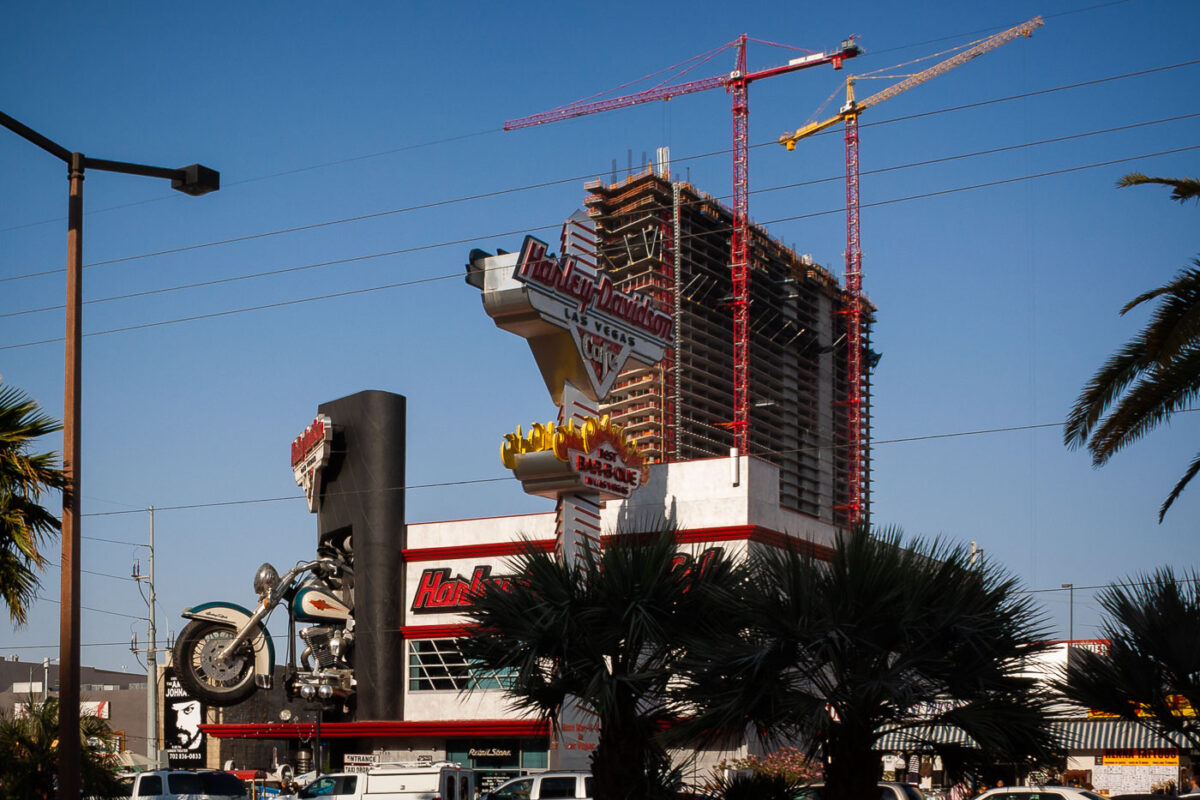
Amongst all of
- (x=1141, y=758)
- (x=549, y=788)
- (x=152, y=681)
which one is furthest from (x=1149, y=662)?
(x=152, y=681)

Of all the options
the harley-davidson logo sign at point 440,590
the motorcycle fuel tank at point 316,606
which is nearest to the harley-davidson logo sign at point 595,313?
the harley-davidson logo sign at point 440,590

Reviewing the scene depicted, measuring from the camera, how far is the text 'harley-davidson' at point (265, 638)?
47.7 m

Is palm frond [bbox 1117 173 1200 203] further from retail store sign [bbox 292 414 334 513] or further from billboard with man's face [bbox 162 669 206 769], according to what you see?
billboard with man's face [bbox 162 669 206 769]

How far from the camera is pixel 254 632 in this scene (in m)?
48.7

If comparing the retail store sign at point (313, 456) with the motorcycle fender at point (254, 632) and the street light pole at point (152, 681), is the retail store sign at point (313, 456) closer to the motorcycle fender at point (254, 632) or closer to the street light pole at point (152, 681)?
the motorcycle fender at point (254, 632)

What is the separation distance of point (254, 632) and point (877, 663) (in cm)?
→ 3208

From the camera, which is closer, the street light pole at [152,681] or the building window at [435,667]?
the building window at [435,667]

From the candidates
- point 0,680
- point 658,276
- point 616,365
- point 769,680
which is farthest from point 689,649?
point 658,276

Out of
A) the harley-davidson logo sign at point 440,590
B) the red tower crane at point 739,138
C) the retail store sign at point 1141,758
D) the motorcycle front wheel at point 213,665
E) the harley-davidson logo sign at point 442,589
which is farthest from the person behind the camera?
the red tower crane at point 739,138

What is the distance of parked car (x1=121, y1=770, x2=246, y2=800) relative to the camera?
31.8m

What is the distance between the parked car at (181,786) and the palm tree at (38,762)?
5.26 meters

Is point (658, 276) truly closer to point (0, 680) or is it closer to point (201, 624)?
point (0, 680)

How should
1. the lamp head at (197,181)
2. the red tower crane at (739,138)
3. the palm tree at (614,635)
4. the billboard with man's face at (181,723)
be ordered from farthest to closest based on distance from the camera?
the red tower crane at (739,138) < the billboard with man's face at (181,723) < the palm tree at (614,635) < the lamp head at (197,181)

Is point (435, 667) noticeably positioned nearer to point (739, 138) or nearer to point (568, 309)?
point (568, 309)
